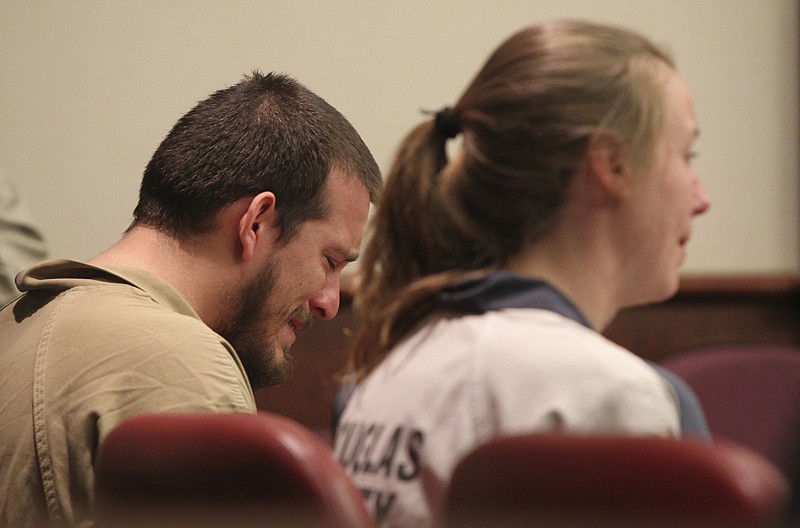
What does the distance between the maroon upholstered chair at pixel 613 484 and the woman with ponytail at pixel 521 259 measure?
10 centimetres

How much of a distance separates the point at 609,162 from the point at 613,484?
1.29ft

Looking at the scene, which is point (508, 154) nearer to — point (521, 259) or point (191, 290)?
point (521, 259)

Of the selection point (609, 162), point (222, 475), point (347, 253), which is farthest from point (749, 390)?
point (222, 475)

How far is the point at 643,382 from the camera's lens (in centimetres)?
79

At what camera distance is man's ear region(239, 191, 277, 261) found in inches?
62.0

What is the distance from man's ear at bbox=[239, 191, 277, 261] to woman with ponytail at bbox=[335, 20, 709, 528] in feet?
1.79

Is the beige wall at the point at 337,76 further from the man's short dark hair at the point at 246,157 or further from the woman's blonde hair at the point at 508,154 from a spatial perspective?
the woman's blonde hair at the point at 508,154

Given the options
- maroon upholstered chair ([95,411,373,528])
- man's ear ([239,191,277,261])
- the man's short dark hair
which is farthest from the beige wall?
maroon upholstered chair ([95,411,373,528])

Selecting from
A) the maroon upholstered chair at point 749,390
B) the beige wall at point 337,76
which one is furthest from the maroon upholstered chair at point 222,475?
the maroon upholstered chair at point 749,390

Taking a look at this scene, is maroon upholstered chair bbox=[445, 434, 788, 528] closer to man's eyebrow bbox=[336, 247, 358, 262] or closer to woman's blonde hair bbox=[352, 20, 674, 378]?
woman's blonde hair bbox=[352, 20, 674, 378]

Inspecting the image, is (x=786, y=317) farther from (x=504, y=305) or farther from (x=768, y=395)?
(x=504, y=305)

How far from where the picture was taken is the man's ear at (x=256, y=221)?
62.0 inches

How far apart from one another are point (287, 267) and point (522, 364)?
869 mm

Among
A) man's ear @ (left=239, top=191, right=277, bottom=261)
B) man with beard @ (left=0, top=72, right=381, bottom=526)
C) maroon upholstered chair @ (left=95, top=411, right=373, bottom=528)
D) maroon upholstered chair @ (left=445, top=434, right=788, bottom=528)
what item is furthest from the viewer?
man's ear @ (left=239, top=191, right=277, bottom=261)
